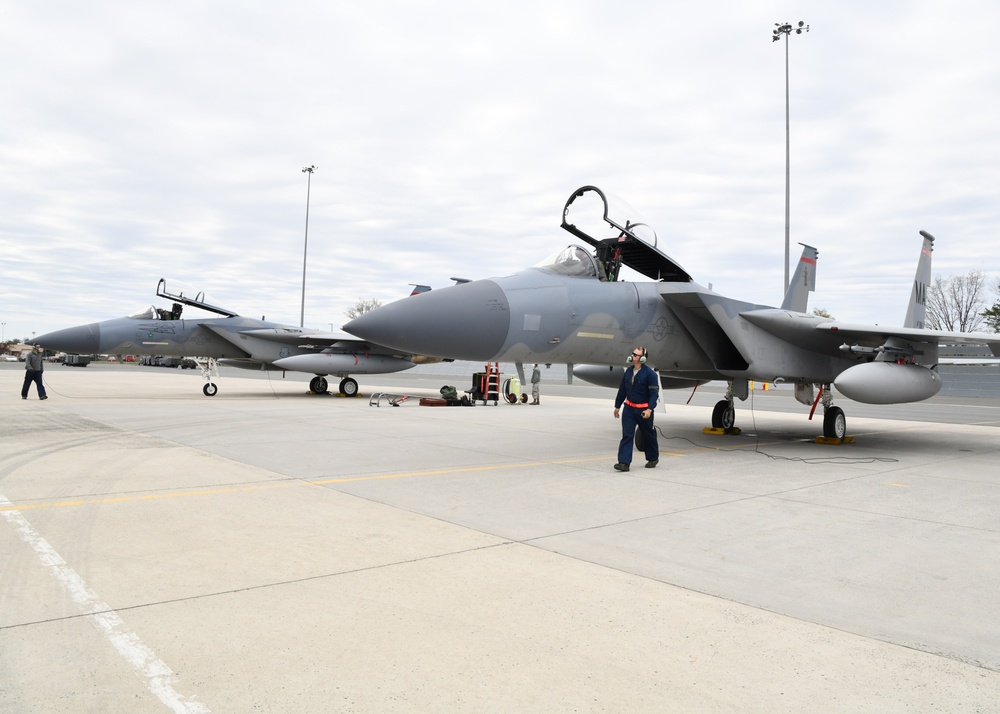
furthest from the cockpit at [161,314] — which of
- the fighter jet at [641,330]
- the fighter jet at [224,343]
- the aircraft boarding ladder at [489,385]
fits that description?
the fighter jet at [641,330]

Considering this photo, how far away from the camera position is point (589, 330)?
26.2 ft

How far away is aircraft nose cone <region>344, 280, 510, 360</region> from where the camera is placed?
6754 millimetres

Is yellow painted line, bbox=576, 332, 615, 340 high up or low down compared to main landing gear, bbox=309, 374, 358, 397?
up

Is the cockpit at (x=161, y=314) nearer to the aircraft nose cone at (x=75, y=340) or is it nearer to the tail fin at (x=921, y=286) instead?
the aircraft nose cone at (x=75, y=340)

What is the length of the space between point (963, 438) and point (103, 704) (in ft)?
46.1

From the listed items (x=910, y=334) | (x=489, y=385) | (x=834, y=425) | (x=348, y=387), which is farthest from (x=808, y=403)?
(x=348, y=387)

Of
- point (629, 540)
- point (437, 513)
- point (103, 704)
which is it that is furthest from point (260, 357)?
point (103, 704)

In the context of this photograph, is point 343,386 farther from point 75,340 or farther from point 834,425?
point 834,425

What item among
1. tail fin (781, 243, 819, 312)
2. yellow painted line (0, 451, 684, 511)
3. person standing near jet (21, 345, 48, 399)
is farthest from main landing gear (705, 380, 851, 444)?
person standing near jet (21, 345, 48, 399)

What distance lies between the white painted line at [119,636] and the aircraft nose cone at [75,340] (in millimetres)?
16895

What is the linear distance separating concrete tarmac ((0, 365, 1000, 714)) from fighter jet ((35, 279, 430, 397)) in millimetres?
12471

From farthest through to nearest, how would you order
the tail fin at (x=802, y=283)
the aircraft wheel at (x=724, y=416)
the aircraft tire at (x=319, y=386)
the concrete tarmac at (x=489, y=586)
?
the aircraft tire at (x=319, y=386) < the tail fin at (x=802, y=283) < the aircraft wheel at (x=724, y=416) < the concrete tarmac at (x=489, y=586)

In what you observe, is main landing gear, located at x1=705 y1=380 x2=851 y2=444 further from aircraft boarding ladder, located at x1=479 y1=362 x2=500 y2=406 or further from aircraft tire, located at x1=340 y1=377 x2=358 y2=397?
aircraft tire, located at x1=340 y1=377 x2=358 y2=397

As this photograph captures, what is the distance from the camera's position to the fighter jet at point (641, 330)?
22.9ft
